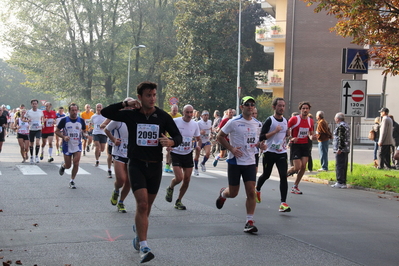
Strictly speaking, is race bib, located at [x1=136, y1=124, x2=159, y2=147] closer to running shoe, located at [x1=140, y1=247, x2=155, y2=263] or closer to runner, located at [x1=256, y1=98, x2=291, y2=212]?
running shoe, located at [x1=140, y1=247, x2=155, y2=263]

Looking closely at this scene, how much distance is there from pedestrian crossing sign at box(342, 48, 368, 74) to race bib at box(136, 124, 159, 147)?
929 centimetres

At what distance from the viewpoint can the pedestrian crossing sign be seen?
1419cm

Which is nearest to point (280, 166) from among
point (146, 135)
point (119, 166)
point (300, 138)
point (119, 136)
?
point (300, 138)

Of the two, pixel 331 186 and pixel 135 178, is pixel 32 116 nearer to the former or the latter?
pixel 331 186

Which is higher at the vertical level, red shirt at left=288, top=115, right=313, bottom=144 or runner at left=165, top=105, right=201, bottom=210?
red shirt at left=288, top=115, right=313, bottom=144

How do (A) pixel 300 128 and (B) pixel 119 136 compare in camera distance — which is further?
(A) pixel 300 128

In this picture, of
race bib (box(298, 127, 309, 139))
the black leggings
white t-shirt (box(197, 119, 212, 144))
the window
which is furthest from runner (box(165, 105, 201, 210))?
the window

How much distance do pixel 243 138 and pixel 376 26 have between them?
6.57 meters

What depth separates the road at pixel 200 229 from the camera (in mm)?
6117

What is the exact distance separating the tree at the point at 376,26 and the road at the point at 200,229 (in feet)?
11.2

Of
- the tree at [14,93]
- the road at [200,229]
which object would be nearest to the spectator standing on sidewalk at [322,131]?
the road at [200,229]

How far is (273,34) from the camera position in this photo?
42406 mm

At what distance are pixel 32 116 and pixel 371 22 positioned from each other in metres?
11.6

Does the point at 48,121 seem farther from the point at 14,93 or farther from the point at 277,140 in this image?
the point at 14,93
